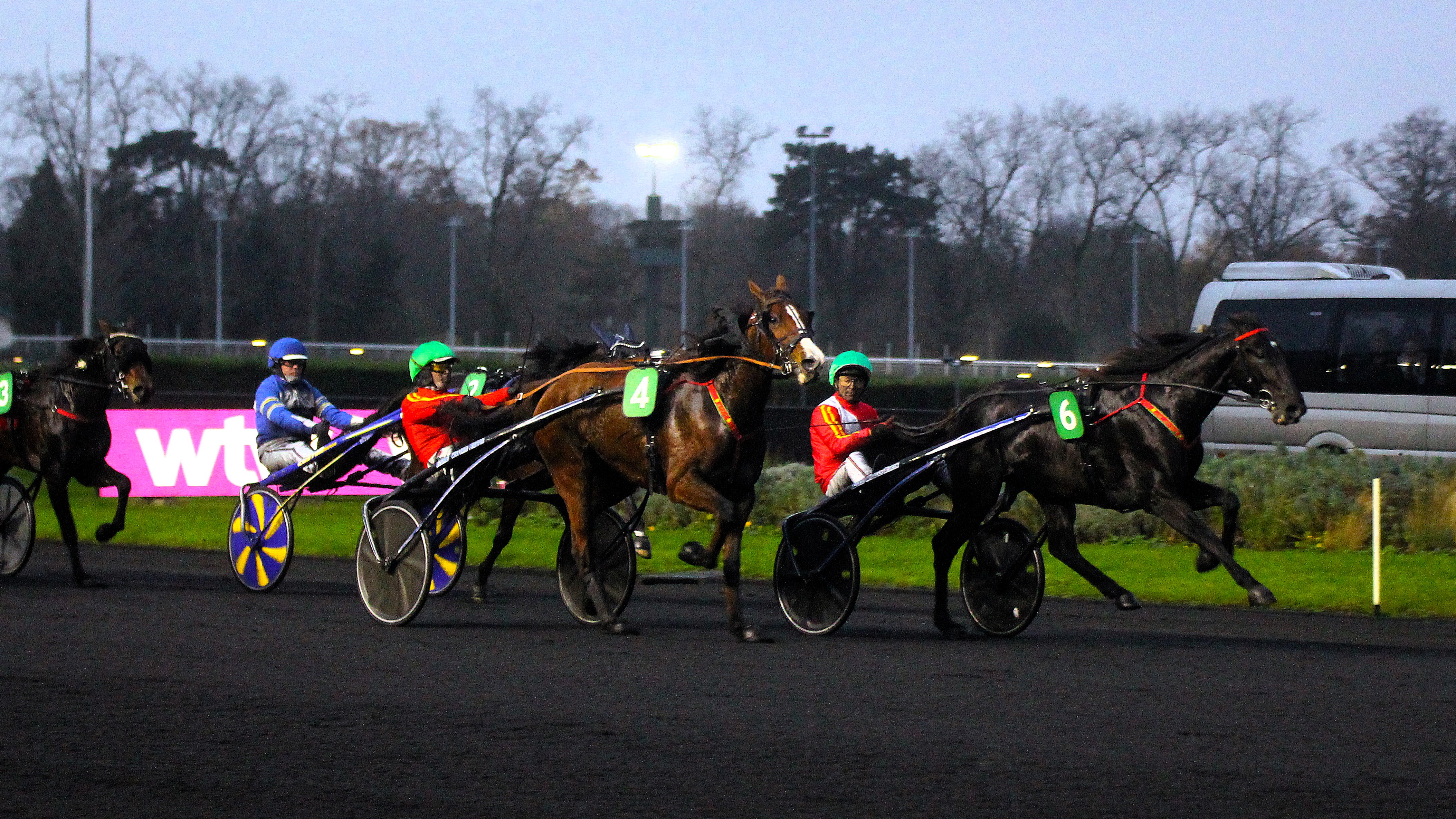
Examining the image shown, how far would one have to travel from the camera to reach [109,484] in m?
10.7

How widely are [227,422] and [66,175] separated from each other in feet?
117

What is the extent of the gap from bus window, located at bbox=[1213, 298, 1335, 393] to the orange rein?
910 cm

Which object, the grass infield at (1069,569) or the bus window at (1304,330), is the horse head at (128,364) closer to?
the grass infield at (1069,569)

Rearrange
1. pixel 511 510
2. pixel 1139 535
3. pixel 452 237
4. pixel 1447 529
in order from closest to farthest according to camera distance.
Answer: pixel 511 510 → pixel 1447 529 → pixel 1139 535 → pixel 452 237

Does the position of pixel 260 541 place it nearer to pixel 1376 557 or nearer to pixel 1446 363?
pixel 1376 557

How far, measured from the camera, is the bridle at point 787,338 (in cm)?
746

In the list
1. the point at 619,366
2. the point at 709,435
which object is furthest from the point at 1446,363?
the point at 709,435

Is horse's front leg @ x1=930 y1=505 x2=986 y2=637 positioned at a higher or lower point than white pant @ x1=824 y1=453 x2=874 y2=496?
lower

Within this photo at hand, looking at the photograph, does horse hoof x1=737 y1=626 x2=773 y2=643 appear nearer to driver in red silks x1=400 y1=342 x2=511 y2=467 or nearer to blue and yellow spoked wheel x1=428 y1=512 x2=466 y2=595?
blue and yellow spoked wheel x1=428 y1=512 x2=466 y2=595

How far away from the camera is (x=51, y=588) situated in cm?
1030

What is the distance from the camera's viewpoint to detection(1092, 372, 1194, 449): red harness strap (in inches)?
316

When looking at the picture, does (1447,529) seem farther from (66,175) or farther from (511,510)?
(66,175)

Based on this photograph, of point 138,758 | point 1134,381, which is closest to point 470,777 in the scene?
point 138,758

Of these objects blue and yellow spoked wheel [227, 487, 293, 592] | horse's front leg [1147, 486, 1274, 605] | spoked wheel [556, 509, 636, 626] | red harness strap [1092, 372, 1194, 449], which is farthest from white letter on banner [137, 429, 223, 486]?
horse's front leg [1147, 486, 1274, 605]
